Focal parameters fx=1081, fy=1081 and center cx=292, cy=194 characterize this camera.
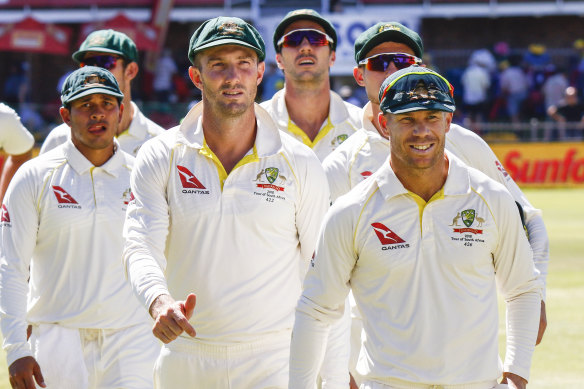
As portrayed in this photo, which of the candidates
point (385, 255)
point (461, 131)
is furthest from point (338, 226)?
point (461, 131)

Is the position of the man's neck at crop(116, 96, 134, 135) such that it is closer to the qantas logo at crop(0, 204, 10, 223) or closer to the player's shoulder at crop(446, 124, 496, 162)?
the qantas logo at crop(0, 204, 10, 223)

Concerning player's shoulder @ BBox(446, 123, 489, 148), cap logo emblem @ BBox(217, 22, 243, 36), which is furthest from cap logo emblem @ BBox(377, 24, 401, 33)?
cap logo emblem @ BBox(217, 22, 243, 36)

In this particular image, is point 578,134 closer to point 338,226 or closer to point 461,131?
point 461,131

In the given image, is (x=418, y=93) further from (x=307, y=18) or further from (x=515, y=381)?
(x=307, y=18)

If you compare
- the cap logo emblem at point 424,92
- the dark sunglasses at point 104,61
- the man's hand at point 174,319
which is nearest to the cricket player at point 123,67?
the dark sunglasses at point 104,61

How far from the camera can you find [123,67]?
7.90 metres

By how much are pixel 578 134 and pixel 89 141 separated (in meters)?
22.1

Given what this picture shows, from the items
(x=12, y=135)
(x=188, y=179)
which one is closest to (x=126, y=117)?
(x=12, y=135)

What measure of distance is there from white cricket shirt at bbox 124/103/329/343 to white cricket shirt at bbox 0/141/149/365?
109cm

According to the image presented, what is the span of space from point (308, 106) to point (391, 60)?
59.5 inches

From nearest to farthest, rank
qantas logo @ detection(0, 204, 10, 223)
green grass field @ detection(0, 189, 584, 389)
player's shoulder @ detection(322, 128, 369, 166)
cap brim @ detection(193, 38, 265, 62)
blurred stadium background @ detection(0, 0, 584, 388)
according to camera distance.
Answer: cap brim @ detection(193, 38, 265, 62), qantas logo @ detection(0, 204, 10, 223), player's shoulder @ detection(322, 128, 369, 166), green grass field @ detection(0, 189, 584, 389), blurred stadium background @ detection(0, 0, 584, 388)

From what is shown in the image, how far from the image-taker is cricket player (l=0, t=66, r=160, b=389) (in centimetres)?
611

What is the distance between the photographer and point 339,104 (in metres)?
7.75

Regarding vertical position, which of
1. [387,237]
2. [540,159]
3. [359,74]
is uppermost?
[540,159]
